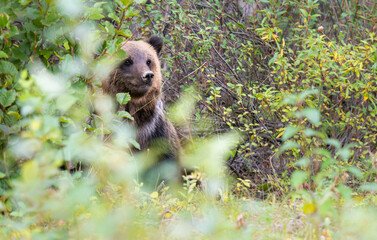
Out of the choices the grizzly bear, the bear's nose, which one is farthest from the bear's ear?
the bear's nose

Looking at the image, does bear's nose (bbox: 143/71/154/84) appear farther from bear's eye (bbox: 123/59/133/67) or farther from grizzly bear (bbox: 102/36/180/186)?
bear's eye (bbox: 123/59/133/67)

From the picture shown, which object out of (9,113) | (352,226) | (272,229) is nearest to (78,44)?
(9,113)

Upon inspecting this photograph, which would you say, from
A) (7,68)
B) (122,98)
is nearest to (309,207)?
(122,98)

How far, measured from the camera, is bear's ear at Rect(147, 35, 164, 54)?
6.09 m

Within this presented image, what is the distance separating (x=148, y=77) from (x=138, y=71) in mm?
235

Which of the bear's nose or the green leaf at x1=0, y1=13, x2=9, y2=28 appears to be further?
the bear's nose

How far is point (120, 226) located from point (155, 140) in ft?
13.1

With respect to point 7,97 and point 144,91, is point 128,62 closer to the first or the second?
point 144,91

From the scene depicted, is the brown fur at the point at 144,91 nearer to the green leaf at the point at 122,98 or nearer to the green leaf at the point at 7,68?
the green leaf at the point at 122,98

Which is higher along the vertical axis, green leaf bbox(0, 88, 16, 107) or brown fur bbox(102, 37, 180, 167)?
green leaf bbox(0, 88, 16, 107)

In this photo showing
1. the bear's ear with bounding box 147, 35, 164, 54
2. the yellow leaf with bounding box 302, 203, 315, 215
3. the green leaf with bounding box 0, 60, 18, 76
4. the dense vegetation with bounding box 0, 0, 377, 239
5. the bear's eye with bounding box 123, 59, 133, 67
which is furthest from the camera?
the bear's ear with bounding box 147, 35, 164, 54

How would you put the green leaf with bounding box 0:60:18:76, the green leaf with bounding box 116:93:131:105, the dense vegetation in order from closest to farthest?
the dense vegetation < the green leaf with bounding box 0:60:18:76 < the green leaf with bounding box 116:93:131:105

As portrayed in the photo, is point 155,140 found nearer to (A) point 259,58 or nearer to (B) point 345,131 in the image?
(A) point 259,58

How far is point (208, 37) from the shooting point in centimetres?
584
